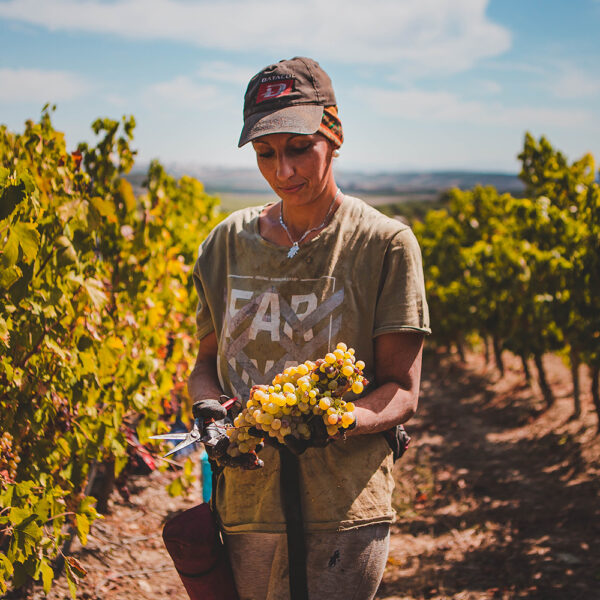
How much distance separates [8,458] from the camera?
7.33 ft

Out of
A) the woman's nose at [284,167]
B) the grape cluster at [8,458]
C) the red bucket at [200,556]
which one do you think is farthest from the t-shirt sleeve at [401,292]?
the grape cluster at [8,458]

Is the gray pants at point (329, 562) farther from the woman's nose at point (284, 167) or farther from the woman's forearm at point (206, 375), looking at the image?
the woman's nose at point (284, 167)

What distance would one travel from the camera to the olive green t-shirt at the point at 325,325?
1.51 metres

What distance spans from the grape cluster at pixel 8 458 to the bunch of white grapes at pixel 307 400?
4.05 feet

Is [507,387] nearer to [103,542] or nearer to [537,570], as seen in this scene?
[537,570]

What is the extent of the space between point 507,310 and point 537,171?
1.77 meters

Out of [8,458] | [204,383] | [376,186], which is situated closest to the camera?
[204,383]

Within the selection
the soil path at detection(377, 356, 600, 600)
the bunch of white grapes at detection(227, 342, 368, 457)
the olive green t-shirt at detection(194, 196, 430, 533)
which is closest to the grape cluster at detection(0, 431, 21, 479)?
the olive green t-shirt at detection(194, 196, 430, 533)

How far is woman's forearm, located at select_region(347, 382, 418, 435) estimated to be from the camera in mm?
1447

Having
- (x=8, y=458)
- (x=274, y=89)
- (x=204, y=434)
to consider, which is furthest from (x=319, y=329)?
(x=8, y=458)

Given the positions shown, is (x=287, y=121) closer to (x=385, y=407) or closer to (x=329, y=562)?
(x=385, y=407)

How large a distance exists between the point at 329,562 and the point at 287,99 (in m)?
1.19

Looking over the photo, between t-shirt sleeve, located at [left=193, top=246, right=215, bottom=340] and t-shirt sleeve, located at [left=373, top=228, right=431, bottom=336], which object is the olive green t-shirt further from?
t-shirt sleeve, located at [left=193, top=246, right=215, bottom=340]

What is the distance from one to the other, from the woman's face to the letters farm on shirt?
238 millimetres
